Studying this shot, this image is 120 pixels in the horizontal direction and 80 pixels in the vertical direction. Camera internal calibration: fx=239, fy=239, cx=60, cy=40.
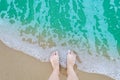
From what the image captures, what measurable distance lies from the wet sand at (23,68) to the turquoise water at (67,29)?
0.04 metres

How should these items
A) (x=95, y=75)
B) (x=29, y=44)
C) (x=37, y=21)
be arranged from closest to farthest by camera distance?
(x=95, y=75), (x=29, y=44), (x=37, y=21)

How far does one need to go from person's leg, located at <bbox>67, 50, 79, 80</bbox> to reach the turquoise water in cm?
5

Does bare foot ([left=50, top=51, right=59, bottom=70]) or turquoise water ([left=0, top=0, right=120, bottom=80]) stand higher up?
turquoise water ([left=0, top=0, right=120, bottom=80])

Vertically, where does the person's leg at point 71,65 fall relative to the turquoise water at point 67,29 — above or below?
below

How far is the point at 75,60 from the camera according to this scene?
6.32 ft

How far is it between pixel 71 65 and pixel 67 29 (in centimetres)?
36

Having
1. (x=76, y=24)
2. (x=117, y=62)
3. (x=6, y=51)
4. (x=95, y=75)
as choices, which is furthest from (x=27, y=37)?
(x=117, y=62)

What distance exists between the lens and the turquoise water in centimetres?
196

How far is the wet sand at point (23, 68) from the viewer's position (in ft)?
6.15

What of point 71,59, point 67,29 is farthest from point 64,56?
point 67,29

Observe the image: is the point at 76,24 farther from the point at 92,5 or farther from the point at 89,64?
the point at 89,64

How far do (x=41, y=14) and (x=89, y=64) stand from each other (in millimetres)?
644

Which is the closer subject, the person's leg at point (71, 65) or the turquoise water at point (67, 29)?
the person's leg at point (71, 65)

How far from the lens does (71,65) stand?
1889mm
